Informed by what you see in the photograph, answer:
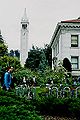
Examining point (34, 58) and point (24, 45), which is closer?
point (34, 58)

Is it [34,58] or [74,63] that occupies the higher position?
[34,58]

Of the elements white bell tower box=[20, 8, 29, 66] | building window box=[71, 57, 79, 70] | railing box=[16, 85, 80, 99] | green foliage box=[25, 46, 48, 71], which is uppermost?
white bell tower box=[20, 8, 29, 66]

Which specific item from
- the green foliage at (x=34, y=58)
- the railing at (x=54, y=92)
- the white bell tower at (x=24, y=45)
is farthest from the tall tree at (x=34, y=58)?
the railing at (x=54, y=92)

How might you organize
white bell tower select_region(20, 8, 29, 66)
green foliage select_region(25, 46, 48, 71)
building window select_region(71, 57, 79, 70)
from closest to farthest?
1. building window select_region(71, 57, 79, 70)
2. green foliage select_region(25, 46, 48, 71)
3. white bell tower select_region(20, 8, 29, 66)

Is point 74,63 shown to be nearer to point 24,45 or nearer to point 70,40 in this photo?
point 70,40

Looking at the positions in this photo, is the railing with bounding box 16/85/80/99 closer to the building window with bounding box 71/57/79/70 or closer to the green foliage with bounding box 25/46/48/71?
A: the building window with bounding box 71/57/79/70

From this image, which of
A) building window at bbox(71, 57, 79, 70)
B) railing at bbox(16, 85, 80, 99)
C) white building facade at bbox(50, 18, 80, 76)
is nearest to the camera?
railing at bbox(16, 85, 80, 99)

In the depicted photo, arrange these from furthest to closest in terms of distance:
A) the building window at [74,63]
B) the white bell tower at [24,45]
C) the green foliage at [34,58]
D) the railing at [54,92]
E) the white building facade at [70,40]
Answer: the white bell tower at [24,45]
the green foliage at [34,58]
the white building facade at [70,40]
the building window at [74,63]
the railing at [54,92]

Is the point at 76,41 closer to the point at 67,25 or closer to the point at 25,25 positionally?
the point at 67,25

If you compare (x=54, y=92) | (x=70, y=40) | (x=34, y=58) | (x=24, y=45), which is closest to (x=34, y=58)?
(x=34, y=58)

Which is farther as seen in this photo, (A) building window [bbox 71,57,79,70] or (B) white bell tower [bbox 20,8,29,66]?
(B) white bell tower [bbox 20,8,29,66]

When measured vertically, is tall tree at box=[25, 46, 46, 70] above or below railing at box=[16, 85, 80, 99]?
above

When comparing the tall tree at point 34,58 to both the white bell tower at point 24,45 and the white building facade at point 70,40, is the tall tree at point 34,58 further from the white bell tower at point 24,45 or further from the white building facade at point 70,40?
the white building facade at point 70,40

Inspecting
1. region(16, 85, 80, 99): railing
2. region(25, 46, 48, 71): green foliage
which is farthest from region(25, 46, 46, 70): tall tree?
region(16, 85, 80, 99): railing
